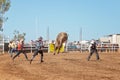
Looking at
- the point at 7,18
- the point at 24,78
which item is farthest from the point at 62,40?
the point at 7,18

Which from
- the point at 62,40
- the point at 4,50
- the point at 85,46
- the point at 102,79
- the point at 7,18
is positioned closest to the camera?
the point at 102,79

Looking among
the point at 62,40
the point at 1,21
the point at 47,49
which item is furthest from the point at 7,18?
the point at 62,40

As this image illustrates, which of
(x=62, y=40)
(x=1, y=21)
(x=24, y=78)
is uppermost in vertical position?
(x=1, y=21)

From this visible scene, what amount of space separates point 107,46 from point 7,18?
53.9 feet

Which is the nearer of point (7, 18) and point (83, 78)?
point (83, 78)

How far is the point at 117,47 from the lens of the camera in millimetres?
52875

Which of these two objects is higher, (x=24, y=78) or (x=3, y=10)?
(x=3, y=10)

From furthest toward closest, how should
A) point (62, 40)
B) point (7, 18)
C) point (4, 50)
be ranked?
point (7, 18) < point (4, 50) < point (62, 40)

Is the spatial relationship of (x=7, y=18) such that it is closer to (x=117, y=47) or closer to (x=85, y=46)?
(x=85, y=46)

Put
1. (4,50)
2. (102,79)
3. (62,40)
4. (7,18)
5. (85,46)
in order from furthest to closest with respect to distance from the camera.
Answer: (7,18) < (85,46) < (4,50) < (62,40) < (102,79)

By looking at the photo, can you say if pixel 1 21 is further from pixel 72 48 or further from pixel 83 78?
pixel 83 78

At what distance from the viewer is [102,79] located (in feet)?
46.7

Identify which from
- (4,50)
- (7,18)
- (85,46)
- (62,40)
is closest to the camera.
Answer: (62,40)

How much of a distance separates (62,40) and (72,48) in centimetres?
1879
